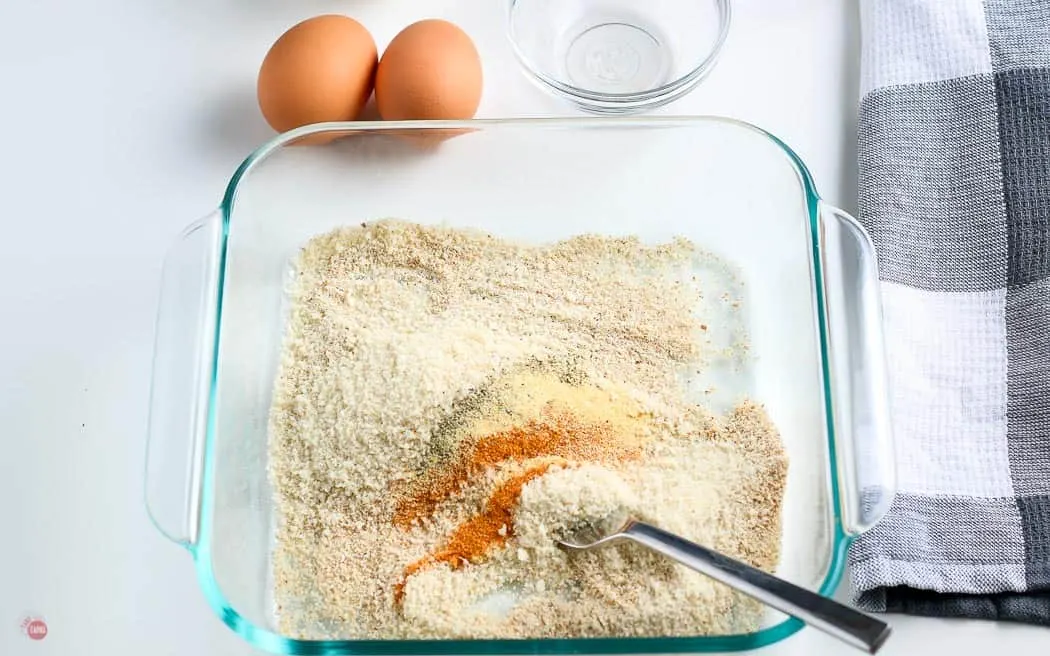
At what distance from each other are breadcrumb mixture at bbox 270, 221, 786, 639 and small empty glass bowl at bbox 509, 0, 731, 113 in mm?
283

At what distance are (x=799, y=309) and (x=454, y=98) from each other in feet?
1.46

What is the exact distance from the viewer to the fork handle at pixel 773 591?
0.79 metres

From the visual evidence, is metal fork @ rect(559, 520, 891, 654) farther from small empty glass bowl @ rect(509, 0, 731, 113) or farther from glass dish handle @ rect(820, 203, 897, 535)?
small empty glass bowl @ rect(509, 0, 731, 113)

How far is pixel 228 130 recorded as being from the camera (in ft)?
4.06

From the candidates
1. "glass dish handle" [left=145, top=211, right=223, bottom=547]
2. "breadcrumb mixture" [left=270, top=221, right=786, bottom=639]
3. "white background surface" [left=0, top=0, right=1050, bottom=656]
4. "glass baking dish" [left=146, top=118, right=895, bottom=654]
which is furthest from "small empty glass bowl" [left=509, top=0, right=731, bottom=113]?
"glass dish handle" [left=145, top=211, right=223, bottom=547]

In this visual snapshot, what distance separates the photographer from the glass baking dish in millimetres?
939

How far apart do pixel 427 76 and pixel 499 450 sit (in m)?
0.43

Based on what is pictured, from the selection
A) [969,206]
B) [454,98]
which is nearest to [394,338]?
[454,98]

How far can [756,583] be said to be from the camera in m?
0.84

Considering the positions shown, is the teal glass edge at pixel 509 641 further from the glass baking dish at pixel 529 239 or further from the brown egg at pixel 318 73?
the brown egg at pixel 318 73

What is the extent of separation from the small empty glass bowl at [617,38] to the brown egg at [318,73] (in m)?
0.20

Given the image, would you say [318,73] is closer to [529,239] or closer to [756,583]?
[529,239]

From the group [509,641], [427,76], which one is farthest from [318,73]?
[509,641]

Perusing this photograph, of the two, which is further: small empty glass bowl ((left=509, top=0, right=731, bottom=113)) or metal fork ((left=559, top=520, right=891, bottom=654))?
small empty glass bowl ((left=509, top=0, right=731, bottom=113))
